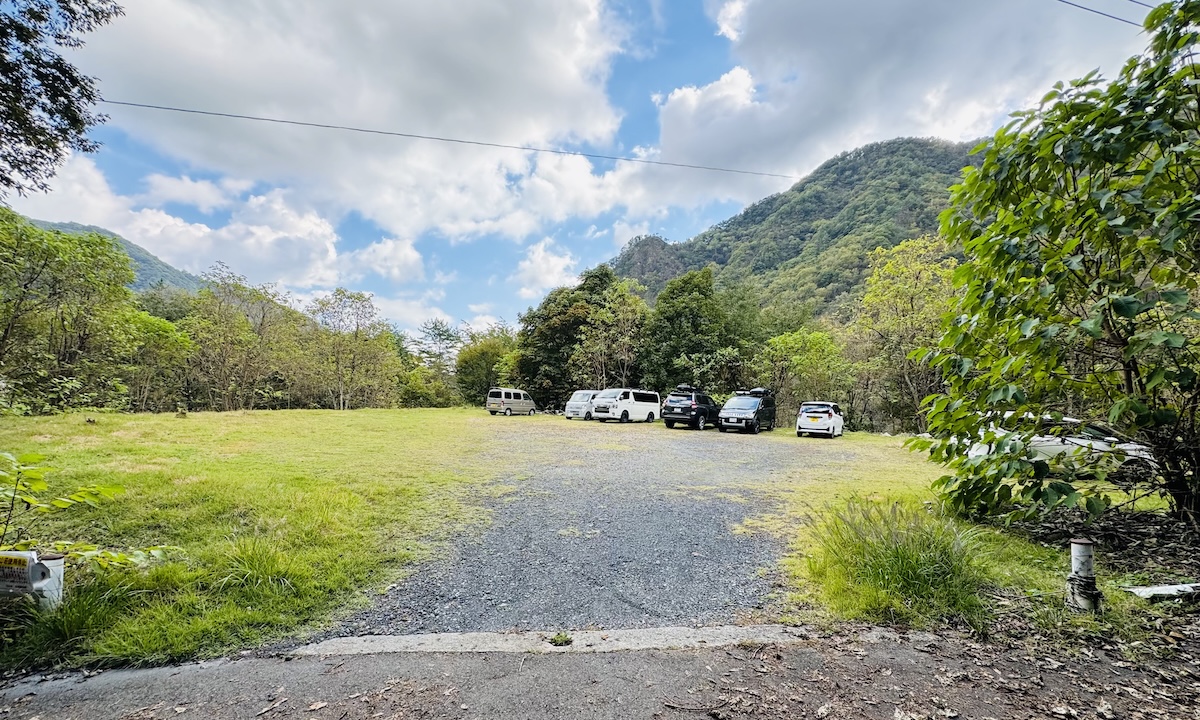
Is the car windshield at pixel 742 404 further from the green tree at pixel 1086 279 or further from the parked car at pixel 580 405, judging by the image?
the green tree at pixel 1086 279

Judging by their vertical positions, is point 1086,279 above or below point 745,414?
above

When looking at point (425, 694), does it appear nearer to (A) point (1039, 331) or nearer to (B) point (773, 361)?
(A) point (1039, 331)

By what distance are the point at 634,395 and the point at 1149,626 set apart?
659 inches

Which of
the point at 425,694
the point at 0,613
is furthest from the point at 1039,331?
the point at 0,613

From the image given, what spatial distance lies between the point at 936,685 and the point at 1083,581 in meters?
1.33

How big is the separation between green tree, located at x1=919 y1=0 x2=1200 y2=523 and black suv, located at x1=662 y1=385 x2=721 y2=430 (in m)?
12.3

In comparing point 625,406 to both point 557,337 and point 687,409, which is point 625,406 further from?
point 557,337

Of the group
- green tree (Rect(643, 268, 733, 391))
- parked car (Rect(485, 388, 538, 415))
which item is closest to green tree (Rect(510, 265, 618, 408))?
parked car (Rect(485, 388, 538, 415))

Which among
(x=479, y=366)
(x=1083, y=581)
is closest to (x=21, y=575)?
(x=1083, y=581)

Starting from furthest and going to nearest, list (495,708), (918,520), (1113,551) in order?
(1113,551) < (918,520) < (495,708)

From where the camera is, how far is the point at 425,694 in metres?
1.95

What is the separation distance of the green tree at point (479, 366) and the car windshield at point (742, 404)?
67.3ft

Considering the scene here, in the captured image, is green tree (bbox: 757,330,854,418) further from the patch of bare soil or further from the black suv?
the patch of bare soil

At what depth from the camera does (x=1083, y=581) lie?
8.38 feet
